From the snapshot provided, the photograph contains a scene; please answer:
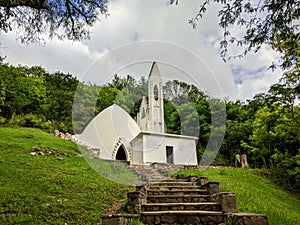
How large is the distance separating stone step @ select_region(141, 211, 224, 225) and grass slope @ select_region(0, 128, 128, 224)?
42.8 inches

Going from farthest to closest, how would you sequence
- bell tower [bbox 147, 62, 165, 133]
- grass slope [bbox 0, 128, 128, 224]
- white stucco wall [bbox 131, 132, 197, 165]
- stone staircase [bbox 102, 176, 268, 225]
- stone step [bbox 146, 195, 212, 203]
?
1. bell tower [bbox 147, 62, 165, 133]
2. white stucco wall [bbox 131, 132, 197, 165]
3. stone step [bbox 146, 195, 212, 203]
4. grass slope [bbox 0, 128, 128, 224]
5. stone staircase [bbox 102, 176, 268, 225]

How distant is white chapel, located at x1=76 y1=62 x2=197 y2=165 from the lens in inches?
622

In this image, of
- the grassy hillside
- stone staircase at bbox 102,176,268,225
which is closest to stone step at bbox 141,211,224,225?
stone staircase at bbox 102,176,268,225

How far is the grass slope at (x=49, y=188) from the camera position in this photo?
4.96 metres

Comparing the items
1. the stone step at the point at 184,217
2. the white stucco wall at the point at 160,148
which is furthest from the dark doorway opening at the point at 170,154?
the stone step at the point at 184,217

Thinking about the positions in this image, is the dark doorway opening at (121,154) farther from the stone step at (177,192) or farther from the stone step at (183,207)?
the stone step at (183,207)

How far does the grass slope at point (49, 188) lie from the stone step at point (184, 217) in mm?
1087

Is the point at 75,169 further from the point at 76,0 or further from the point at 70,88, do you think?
the point at 70,88

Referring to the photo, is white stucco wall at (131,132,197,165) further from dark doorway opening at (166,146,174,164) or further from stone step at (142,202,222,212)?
stone step at (142,202,222,212)

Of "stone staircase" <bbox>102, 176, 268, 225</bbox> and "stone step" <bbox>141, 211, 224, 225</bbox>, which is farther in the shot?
"stone step" <bbox>141, 211, 224, 225</bbox>

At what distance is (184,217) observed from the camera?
4676 millimetres

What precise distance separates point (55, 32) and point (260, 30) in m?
4.61

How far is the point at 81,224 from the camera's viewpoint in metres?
4.74

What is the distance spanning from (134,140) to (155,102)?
11.5ft
